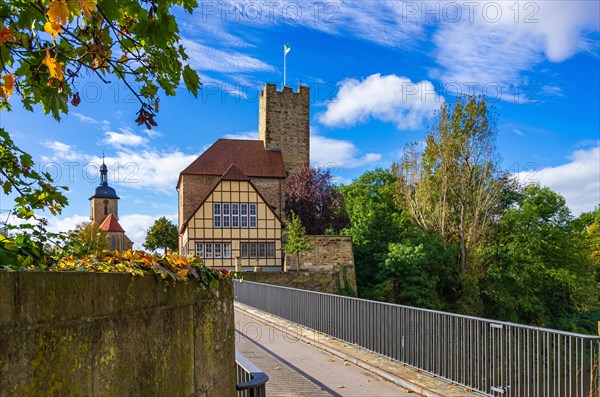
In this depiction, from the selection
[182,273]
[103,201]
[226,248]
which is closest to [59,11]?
[182,273]

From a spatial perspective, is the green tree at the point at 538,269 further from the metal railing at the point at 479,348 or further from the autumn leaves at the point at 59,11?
the autumn leaves at the point at 59,11

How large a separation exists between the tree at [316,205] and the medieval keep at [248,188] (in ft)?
7.36

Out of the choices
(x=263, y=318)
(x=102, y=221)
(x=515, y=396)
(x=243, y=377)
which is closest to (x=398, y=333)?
(x=515, y=396)

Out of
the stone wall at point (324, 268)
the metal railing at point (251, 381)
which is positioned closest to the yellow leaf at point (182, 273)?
the metal railing at point (251, 381)

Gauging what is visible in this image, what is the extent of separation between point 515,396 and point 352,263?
103ft

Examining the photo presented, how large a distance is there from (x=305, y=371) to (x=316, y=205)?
131 feet

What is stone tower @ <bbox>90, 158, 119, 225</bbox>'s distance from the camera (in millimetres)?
99125

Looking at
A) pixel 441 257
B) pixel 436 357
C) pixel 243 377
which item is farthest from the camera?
pixel 441 257

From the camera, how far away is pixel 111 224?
298 ft

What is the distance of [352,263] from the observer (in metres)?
38.9

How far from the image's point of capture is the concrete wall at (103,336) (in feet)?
6.66

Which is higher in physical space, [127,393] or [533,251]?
[127,393]

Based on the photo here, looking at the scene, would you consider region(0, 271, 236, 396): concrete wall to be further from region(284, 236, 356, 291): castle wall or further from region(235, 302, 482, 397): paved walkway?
region(284, 236, 356, 291): castle wall

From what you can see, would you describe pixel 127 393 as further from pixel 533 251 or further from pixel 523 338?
pixel 533 251
